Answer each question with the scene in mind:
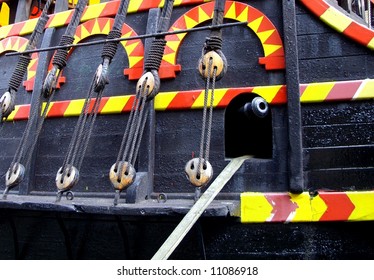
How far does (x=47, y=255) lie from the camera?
2.71 m

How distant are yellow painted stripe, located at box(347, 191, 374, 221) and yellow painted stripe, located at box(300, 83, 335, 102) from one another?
59 centimetres

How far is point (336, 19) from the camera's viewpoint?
2.41 meters

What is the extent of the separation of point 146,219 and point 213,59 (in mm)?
1049

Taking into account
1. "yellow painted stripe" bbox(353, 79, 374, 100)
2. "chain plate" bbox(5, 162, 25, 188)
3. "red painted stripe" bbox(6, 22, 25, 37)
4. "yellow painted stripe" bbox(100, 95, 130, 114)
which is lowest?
"chain plate" bbox(5, 162, 25, 188)

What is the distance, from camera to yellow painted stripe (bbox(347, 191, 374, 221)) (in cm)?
215

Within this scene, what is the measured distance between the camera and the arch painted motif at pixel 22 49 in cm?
330

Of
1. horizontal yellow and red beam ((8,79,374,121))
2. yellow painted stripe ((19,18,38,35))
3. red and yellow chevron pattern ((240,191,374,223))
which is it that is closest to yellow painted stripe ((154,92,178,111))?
horizontal yellow and red beam ((8,79,374,121))

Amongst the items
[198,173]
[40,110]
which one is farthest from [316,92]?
[40,110]

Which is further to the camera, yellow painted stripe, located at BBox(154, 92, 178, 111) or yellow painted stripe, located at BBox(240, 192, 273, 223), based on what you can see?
yellow painted stripe, located at BBox(154, 92, 178, 111)

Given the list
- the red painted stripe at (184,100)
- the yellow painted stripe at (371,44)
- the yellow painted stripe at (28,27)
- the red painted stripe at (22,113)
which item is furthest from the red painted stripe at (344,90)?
the yellow painted stripe at (28,27)

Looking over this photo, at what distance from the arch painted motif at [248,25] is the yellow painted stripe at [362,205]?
2.93 feet

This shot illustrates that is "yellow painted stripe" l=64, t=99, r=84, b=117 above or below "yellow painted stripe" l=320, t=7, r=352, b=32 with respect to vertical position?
below

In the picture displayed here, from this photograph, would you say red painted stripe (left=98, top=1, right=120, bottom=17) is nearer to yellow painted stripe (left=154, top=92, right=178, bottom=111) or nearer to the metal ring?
yellow painted stripe (left=154, top=92, right=178, bottom=111)
